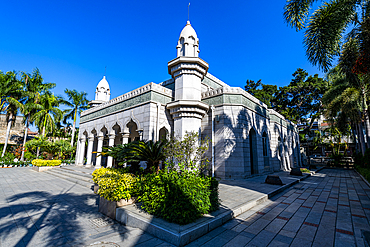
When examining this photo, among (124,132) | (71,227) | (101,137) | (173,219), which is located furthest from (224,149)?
(101,137)

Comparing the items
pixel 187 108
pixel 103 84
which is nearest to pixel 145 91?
pixel 187 108

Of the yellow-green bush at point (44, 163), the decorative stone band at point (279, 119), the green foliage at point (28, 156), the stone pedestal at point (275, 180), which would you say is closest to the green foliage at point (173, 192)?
the stone pedestal at point (275, 180)

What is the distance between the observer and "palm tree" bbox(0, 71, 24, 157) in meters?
23.0

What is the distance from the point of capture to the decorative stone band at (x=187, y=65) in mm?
12438

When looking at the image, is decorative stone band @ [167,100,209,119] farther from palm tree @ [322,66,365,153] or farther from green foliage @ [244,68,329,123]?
green foliage @ [244,68,329,123]

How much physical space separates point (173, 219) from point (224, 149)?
338 inches

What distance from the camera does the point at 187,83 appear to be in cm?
1254

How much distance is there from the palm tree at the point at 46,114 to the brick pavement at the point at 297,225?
30813 mm

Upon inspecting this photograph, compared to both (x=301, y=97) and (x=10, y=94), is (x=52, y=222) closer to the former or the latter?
(x=10, y=94)

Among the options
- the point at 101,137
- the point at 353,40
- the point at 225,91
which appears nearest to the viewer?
the point at 353,40

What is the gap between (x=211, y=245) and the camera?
3754 millimetres

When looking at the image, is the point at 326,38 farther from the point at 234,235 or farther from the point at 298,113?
the point at 298,113

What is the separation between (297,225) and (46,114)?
107 feet

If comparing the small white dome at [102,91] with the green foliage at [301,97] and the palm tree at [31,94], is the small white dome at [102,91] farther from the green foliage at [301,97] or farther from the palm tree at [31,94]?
the green foliage at [301,97]
